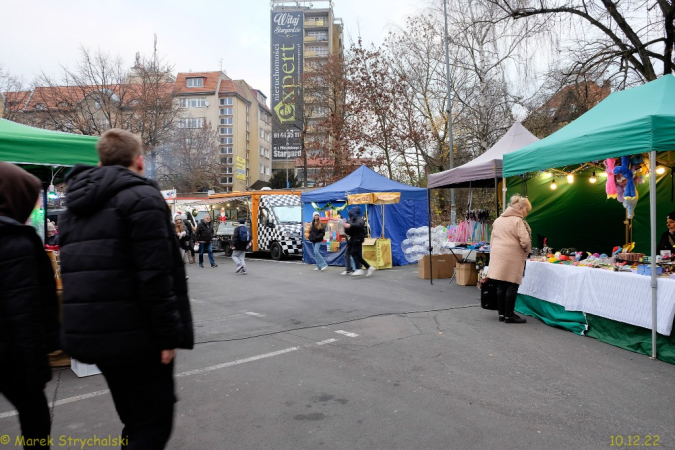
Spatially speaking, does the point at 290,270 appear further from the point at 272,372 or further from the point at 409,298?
the point at 272,372

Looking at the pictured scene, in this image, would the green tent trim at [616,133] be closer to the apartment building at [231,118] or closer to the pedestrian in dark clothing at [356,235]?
the pedestrian in dark clothing at [356,235]

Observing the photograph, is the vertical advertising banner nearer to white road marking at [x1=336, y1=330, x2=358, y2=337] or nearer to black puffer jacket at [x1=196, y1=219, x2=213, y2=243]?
black puffer jacket at [x1=196, y1=219, x2=213, y2=243]

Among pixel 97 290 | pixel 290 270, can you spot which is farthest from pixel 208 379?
pixel 290 270

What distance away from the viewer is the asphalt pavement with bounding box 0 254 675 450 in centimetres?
324

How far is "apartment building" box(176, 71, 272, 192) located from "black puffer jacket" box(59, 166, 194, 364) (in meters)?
68.1

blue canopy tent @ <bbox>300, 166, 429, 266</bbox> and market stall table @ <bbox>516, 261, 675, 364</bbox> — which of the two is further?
blue canopy tent @ <bbox>300, 166, 429, 266</bbox>

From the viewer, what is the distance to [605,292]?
222 inches

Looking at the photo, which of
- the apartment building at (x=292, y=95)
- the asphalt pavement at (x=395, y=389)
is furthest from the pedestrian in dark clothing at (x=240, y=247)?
the apartment building at (x=292, y=95)

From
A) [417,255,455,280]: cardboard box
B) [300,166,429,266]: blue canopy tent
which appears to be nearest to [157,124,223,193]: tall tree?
[300,166,429,266]: blue canopy tent

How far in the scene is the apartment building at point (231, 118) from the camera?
2972 inches

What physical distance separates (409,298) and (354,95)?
19.2m

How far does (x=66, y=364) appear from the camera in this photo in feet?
15.8

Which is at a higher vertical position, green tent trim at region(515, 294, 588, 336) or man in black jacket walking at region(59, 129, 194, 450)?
man in black jacket walking at region(59, 129, 194, 450)

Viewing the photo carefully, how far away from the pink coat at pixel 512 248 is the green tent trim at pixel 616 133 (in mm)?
927
